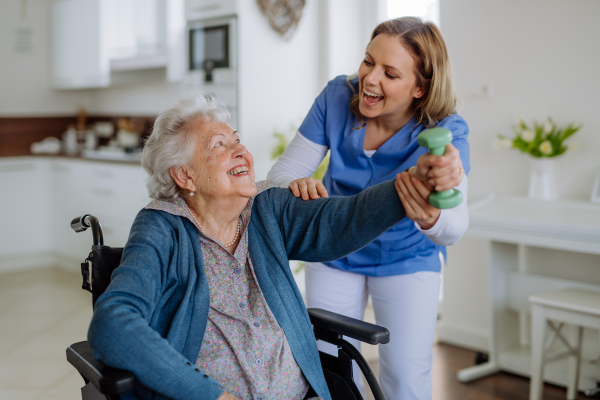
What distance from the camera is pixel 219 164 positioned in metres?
1.42

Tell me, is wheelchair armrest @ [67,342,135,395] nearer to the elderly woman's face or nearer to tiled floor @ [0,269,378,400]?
the elderly woman's face

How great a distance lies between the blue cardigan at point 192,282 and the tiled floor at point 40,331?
5.41 ft

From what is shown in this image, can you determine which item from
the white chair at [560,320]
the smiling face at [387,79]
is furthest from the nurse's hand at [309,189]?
the white chair at [560,320]

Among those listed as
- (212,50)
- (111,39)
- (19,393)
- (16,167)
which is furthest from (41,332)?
(111,39)

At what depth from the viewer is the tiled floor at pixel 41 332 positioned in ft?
9.02

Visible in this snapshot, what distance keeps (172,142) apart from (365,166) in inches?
21.3

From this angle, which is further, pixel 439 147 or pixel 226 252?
pixel 226 252

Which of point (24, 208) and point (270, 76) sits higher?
point (270, 76)

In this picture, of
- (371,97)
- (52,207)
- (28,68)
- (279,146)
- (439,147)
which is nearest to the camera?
(439,147)

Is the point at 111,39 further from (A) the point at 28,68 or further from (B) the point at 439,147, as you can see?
(B) the point at 439,147

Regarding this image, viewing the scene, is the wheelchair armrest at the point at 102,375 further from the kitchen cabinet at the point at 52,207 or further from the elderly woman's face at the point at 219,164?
the kitchen cabinet at the point at 52,207

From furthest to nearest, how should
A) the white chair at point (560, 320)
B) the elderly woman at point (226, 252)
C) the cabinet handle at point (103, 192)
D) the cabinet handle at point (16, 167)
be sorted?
the cabinet handle at point (16, 167) → the cabinet handle at point (103, 192) → the white chair at point (560, 320) → the elderly woman at point (226, 252)

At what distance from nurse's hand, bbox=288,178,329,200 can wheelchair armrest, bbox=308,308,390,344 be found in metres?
0.31

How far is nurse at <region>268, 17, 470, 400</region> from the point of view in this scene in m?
1.51
